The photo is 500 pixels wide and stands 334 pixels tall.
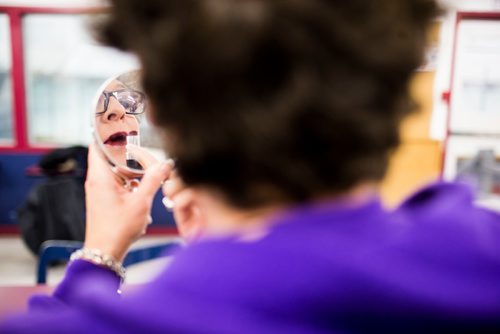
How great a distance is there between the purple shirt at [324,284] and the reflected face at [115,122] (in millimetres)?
392

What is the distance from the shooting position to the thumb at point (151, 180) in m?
0.63

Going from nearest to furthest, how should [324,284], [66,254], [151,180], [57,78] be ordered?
[324,284] < [151,180] < [66,254] < [57,78]


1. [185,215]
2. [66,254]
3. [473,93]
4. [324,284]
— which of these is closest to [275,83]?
[324,284]

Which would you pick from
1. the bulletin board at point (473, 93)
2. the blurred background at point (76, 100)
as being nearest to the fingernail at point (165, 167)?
A: the blurred background at point (76, 100)

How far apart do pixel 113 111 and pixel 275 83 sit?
0.45 m

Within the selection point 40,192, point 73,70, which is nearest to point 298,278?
point 40,192

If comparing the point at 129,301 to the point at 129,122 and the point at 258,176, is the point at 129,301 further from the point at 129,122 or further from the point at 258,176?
the point at 129,122

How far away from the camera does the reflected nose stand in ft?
2.22

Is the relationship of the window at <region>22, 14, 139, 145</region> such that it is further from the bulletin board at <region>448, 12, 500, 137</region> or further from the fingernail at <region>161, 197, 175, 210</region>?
the fingernail at <region>161, 197, 175, 210</region>

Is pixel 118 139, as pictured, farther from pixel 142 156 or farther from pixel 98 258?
pixel 98 258

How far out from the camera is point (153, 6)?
0.30 meters

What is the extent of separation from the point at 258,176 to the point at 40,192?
280 cm

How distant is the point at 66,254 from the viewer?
1180 millimetres

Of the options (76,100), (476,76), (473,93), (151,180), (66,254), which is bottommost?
(66,254)
